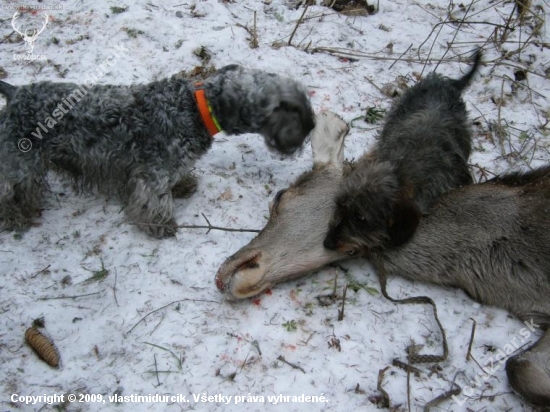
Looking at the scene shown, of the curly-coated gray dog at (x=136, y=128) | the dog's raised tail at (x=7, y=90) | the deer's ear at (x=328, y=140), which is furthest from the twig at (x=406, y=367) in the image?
the dog's raised tail at (x=7, y=90)

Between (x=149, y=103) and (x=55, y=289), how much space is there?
164 cm

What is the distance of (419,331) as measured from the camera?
11.6ft

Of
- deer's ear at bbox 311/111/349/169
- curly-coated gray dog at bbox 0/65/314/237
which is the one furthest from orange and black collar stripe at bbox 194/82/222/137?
deer's ear at bbox 311/111/349/169

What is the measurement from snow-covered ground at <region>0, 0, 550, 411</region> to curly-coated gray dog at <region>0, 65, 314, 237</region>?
0.32m

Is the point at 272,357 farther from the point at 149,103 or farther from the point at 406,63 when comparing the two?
the point at 406,63

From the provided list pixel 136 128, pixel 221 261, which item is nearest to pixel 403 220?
pixel 221 261

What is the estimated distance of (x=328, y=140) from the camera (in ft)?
14.6

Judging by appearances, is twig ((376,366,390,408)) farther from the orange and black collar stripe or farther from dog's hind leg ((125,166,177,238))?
the orange and black collar stripe

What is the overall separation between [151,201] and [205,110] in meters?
0.88

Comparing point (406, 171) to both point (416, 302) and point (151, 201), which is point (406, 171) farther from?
point (151, 201)

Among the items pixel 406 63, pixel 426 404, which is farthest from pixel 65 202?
pixel 406 63

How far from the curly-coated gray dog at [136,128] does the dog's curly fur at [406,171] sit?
0.84m

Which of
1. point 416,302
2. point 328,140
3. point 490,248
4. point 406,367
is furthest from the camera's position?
point 328,140

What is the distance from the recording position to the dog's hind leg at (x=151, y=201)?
4223 millimetres
